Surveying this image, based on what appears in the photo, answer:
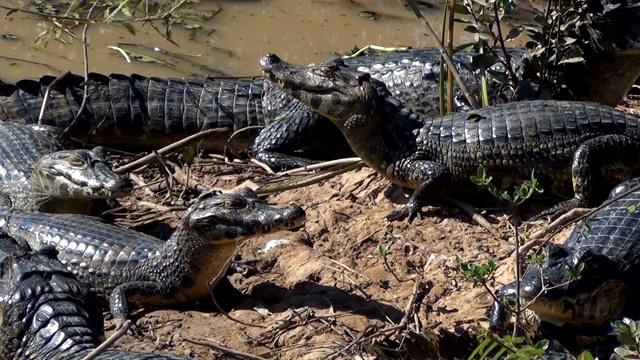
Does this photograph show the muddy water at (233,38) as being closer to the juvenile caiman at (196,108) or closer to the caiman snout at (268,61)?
the juvenile caiman at (196,108)

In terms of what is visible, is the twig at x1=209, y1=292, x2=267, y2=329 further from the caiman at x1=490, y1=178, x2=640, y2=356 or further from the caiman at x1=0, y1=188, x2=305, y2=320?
the caiman at x1=490, y1=178, x2=640, y2=356

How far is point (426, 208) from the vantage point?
5816 mm

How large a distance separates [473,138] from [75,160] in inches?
78.0

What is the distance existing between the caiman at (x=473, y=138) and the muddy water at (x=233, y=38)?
2.59m

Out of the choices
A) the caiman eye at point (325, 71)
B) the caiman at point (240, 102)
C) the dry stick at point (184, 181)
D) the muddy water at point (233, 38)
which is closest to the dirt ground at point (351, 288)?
the dry stick at point (184, 181)

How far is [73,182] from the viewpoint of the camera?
6.05 meters

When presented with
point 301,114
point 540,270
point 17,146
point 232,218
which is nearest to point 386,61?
point 301,114

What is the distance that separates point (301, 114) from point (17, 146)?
1.59 metres

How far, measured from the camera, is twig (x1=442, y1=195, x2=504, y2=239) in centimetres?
555

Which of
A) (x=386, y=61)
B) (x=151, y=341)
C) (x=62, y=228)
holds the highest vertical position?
(x=386, y=61)

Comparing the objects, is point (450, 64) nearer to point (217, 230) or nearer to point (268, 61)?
point (268, 61)

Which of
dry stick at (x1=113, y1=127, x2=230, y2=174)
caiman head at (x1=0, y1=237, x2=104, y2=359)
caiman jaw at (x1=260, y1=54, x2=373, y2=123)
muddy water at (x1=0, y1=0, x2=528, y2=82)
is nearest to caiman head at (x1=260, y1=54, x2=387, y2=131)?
caiman jaw at (x1=260, y1=54, x2=373, y2=123)

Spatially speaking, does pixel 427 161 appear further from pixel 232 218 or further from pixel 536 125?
pixel 232 218

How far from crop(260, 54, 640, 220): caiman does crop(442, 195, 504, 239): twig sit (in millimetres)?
90
